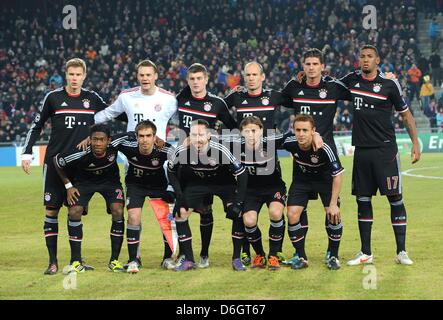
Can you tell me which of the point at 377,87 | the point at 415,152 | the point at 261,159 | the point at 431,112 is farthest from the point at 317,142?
the point at 431,112

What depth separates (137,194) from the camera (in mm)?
10945

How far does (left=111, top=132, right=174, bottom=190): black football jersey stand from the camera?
10828mm

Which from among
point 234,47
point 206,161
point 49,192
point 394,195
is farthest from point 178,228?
point 234,47

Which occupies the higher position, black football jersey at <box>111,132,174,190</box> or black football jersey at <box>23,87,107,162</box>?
black football jersey at <box>23,87,107,162</box>

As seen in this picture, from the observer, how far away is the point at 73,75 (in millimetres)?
10859

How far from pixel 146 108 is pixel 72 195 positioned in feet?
5.03

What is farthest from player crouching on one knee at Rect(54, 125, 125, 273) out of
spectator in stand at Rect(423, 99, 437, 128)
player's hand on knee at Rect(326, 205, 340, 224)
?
spectator in stand at Rect(423, 99, 437, 128)

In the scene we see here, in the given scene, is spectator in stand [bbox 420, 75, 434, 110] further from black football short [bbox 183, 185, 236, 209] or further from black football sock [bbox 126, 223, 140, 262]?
black football sock [bbox 126, 223, 140, 262]

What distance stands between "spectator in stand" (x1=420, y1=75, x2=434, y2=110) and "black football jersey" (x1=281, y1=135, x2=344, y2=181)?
28863mm

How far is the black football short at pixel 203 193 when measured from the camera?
10.8 m

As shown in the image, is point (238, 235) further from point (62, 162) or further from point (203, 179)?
point (62, 162)

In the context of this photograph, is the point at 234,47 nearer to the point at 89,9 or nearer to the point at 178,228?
the point at 89,9

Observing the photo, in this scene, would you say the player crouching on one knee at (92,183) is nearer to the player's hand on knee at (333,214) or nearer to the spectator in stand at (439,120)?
the player's hand on knee at (333,214)

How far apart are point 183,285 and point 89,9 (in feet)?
110
